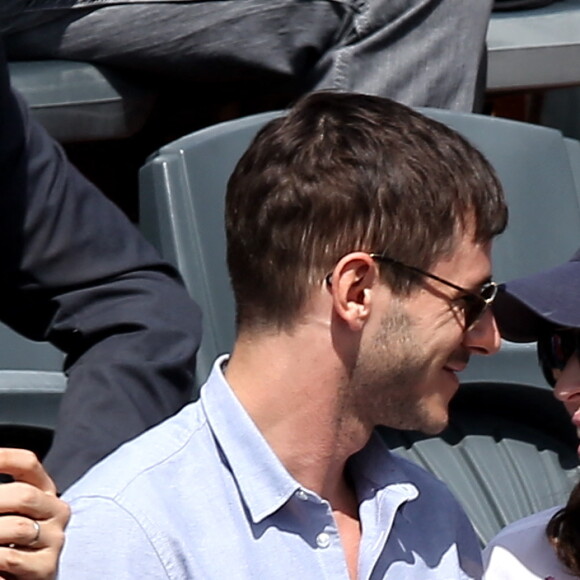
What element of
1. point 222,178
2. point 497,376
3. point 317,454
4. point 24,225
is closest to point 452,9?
point 222,178

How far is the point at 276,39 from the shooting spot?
2496 millimetres

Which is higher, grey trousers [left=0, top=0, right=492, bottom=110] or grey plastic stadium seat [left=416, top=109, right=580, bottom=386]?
grey trousers [left=0, top=0, right=492, bottom=110]

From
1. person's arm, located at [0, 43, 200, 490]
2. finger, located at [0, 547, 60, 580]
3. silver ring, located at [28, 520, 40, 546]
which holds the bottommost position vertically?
person's arm, located at [0, 43, 200, 490]

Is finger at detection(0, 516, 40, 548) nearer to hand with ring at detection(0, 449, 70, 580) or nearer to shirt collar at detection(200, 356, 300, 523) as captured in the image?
hand with ring at detection(0, 449, 70, 580)

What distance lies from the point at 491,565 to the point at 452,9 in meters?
1.35

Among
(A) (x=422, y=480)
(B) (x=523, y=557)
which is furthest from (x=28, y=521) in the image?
(B) (x=523, y=557)

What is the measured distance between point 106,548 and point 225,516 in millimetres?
129

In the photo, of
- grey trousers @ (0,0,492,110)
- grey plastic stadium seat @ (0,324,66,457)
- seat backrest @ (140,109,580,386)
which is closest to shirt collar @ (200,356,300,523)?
grey plastic stadium seat @ (0,324,66,457)

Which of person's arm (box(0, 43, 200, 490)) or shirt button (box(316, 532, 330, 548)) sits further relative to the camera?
person's arm (box(0, 43, 200, 490))

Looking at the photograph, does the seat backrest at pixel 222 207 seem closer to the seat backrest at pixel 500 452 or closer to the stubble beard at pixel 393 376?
the seat backrest at pixel 500 452

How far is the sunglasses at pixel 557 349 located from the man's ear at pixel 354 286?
0.28 m

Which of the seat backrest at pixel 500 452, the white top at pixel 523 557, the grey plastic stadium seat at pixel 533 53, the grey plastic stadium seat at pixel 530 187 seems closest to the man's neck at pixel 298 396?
the white top at pixel 523 557

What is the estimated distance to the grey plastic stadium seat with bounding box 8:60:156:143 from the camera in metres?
2.48

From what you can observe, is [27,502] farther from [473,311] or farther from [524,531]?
[524,531]
